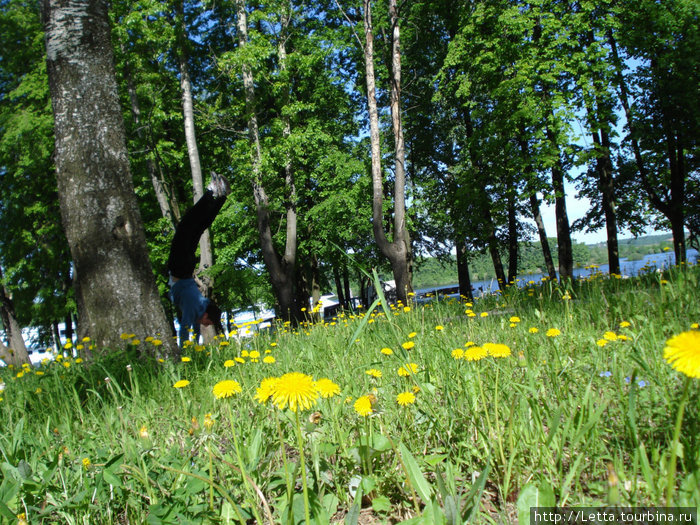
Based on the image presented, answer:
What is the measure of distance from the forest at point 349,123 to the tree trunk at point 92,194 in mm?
3819

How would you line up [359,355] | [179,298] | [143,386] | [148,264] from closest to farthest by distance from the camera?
[143,386], [359,355], [148,264], [179,298]

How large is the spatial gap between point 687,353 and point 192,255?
441 cm

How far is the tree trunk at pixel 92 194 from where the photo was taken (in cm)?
363

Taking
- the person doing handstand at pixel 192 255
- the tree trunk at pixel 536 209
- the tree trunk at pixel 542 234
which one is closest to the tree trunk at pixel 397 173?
the tree trunk at pixel 536 209

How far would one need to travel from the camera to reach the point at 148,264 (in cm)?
389

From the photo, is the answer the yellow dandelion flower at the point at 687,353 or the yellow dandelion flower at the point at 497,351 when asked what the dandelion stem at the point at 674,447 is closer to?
the yellow dandelion flower at the point at 687,353

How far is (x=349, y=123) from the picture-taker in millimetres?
18047

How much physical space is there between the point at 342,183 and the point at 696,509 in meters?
14.6

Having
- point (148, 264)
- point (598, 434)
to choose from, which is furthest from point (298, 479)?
point (148, 264)

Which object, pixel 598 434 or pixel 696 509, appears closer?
pixel 696 509

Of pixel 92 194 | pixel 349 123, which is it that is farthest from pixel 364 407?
pixel 349 123

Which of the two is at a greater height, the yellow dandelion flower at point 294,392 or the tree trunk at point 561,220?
the tree trunk at point 561,220

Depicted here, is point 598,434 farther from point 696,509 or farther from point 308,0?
point 308,0

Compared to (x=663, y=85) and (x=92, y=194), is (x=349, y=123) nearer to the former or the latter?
Result: (x=663, y=85)
